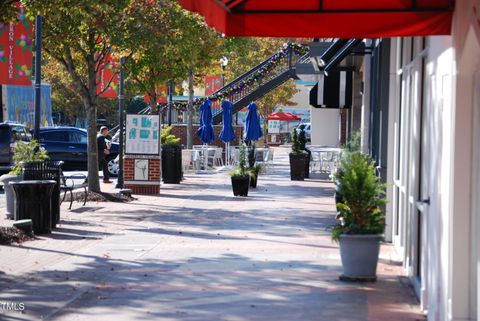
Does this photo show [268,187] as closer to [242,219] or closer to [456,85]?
[242,219]

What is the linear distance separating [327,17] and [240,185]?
1624 cm

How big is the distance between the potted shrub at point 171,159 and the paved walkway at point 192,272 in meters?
8.64

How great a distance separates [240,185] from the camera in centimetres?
2392

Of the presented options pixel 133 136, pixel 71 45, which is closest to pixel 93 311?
pixel 71 45

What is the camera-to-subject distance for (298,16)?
7824 mm

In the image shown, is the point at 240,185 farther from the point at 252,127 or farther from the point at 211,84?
the point at 211,84

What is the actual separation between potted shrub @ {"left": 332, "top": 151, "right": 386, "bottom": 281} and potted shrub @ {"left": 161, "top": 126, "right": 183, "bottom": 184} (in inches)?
693

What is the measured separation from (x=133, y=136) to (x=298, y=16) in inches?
702

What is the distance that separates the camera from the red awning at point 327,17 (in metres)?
7.47

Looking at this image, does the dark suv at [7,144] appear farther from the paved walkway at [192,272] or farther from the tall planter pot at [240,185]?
the paved walkway at [192,272]

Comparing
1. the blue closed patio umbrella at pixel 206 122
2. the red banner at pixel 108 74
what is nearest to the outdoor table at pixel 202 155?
the blue closed patio umbrella at pixel 206 122

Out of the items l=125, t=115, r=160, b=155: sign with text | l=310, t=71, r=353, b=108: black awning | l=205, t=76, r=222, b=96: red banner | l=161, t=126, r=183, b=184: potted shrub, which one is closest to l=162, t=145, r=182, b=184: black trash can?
l=161, t=126, r=183, b=184: potted shrub

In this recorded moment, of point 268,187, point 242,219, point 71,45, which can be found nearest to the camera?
point 242,219

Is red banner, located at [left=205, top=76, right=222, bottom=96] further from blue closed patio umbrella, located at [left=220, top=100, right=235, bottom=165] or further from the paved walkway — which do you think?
the paved walkway
